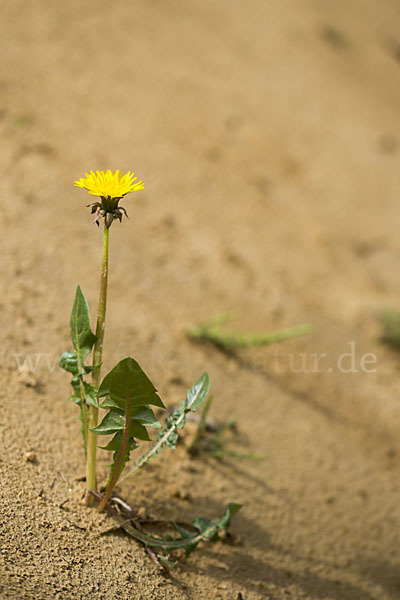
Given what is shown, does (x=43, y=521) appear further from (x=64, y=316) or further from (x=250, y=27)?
(x=250, y=27)

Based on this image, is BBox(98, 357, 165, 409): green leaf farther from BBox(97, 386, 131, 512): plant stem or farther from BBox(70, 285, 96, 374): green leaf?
BBox(70, 285, 96, 374): green leaf

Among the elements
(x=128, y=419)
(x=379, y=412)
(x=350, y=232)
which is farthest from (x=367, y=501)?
(x=350, y=232)

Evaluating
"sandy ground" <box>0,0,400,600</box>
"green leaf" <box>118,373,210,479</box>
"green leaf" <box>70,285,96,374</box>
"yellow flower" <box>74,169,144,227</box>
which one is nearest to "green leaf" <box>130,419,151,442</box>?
"green leaf" <box>118,373,210,479</box>

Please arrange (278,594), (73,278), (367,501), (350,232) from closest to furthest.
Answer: (278,594) < (367,501) < (73,278) < (350,232)

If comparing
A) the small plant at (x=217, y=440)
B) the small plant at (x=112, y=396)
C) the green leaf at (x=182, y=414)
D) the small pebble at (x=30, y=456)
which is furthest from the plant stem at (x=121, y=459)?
the small plant at (x=217, y=440)

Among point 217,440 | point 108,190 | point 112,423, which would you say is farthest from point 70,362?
point 217,440

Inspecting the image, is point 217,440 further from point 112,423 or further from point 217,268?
point 217,268
